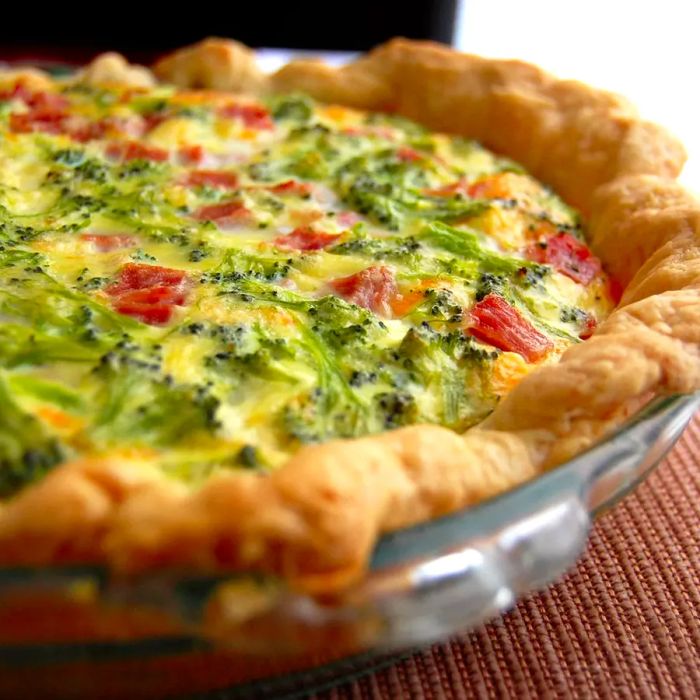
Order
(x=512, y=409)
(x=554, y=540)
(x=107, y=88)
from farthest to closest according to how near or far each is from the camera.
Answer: (x=107, y=88) < (x=512, y=409) < (x=554, y=540)

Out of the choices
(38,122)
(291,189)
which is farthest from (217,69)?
(291,189)

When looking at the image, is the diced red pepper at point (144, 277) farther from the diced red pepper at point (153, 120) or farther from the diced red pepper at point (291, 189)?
the diced red pepper at point (153, 120)

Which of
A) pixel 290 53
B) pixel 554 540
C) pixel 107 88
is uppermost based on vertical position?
pixel 554 540

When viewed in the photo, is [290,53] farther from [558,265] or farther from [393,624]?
[393,624]

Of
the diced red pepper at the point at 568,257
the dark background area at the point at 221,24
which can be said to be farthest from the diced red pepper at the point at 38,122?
the dark background area at the point at 221,24

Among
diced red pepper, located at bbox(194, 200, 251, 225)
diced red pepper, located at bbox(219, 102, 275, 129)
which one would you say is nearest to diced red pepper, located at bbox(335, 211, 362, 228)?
diced red pepper, located at bbox(194, 200, 251, 225)

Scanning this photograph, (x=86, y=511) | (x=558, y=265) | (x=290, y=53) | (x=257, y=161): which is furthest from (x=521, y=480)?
(x=290, y=53)

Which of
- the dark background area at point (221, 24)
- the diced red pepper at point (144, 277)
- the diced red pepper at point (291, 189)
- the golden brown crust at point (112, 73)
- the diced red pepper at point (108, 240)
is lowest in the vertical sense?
the dark background area at point (221, 24)
